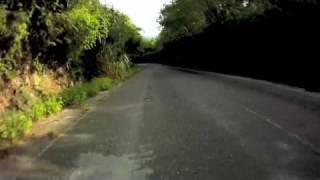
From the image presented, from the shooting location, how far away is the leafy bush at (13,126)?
12517mm

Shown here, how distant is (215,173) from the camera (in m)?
8.63

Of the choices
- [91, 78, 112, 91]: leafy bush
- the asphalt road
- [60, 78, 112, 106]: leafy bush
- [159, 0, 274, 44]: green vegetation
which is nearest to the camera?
the asphalt road

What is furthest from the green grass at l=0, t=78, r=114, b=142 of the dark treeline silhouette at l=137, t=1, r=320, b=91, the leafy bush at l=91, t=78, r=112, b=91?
the dark treeline silhouette at l=137, t=1, r=320, b=91

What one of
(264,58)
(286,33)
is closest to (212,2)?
(264,58)

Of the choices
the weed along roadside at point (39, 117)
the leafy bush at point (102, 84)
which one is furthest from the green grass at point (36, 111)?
→ the leafy bush at point (102, 84)

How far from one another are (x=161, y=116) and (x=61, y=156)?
6.25 meters

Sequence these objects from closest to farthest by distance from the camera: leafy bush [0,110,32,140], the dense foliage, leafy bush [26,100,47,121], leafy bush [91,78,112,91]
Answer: leafy bush [0,110,32,140] < the dense foliage < leafy bush [26,100,47,121] < leafy bush [91,78,112,91]

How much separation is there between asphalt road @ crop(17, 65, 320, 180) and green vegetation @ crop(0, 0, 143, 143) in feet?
4.81

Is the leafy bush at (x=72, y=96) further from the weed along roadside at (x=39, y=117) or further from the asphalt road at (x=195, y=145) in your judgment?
the asphalt road at (x=195, y=145)

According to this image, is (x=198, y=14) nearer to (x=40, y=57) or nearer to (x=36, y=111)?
(x=40, y=57)

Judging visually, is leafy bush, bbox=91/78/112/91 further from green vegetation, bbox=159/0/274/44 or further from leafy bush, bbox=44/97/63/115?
leafy bush, bbox=44/97/63/115

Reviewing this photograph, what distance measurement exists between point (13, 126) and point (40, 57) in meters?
7.99

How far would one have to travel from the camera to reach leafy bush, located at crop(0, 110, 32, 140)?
41.1ft

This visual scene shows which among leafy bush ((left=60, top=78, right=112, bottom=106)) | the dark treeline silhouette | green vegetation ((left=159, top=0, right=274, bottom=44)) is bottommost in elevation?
leafy bush ((left=60, top=78, right=112, bottom=106))
